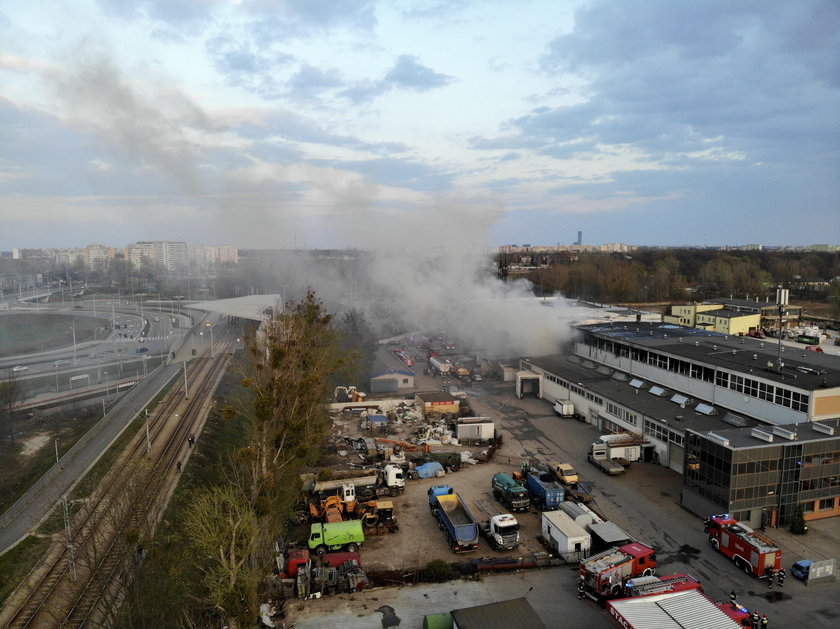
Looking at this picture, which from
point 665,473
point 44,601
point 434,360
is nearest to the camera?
point 44,601

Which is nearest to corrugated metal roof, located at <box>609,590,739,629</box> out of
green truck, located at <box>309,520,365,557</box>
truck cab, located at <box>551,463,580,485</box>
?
green truck, located at <box>309,520,365,557</box>

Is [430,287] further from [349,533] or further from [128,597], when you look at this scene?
[128,597]

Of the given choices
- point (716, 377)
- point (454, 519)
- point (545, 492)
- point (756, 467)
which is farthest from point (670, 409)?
point (454, 519)

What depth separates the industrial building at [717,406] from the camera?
13125mm

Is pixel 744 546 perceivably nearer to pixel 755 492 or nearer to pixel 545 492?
pixel 755 492

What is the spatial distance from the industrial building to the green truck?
8781 millimetres

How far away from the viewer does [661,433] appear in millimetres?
17578

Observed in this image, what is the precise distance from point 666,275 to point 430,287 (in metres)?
38.5

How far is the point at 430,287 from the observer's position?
42.0m

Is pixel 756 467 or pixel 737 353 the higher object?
pixel 737 353

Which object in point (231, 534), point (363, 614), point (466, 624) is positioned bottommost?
point (363, 614)

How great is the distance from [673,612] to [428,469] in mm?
9184

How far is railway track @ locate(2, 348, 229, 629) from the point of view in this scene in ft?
31.5

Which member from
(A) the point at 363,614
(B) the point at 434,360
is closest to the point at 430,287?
(B) the point at 434,360
